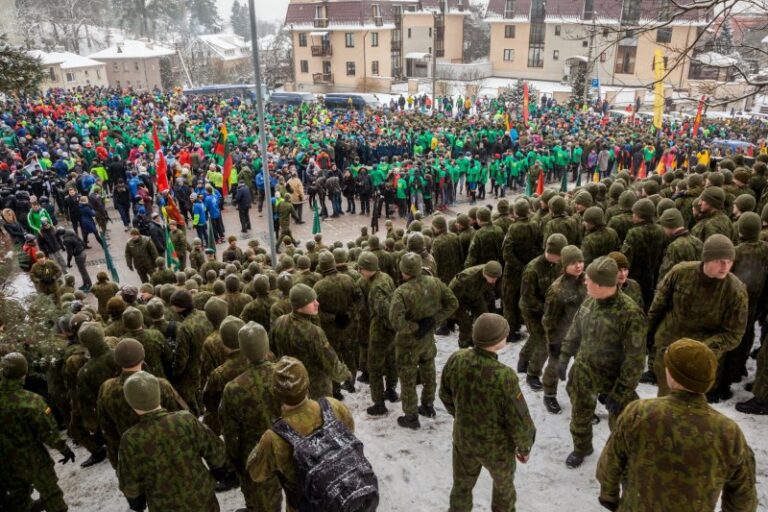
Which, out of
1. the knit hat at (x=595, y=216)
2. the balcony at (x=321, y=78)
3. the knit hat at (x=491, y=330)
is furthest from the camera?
the balcony at (x=321, y=78)

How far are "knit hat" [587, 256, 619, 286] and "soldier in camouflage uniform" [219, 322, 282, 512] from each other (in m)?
2.68

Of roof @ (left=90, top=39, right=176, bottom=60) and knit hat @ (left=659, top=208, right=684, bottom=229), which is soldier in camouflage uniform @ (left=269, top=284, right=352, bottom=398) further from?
roof @ (left=90, top=39, right=176, bottom=60)

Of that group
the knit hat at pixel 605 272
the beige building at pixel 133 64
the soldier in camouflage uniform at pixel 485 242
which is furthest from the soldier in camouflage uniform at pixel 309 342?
the beige building at pixel 133 64

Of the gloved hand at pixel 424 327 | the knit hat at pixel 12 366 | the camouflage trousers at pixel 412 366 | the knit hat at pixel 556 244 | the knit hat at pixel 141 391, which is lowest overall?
the camouflage trousers at pixel 412 366

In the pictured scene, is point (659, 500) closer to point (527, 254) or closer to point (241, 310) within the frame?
point (527, 254)

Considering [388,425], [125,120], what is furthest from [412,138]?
[388,425]

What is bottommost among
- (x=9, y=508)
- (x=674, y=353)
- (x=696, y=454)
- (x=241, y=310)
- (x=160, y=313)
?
(x=9, y=508)

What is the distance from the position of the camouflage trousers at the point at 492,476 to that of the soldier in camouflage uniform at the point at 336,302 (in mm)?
2558

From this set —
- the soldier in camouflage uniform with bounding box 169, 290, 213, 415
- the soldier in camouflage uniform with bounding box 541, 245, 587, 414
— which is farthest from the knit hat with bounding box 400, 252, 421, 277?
the soldier in camouflage uniform with bounding box 169, 290, 213, 415

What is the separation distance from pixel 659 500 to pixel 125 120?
28.7 meters

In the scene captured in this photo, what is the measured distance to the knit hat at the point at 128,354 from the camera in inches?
171

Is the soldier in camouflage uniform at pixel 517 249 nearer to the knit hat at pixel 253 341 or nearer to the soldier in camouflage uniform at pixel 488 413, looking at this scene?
the soldier in camouflage uniform at pixel 488 413

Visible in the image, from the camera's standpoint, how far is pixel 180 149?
21.0m

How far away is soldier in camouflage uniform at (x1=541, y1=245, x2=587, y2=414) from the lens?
5.48 metres
